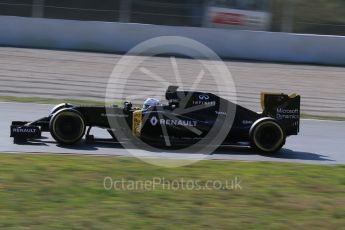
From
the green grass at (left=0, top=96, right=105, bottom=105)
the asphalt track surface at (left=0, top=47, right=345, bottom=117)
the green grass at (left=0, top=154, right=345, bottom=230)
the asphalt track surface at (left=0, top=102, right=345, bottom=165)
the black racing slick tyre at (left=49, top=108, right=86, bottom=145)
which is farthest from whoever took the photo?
the asphalt track surface at (left=0, top=47, right=345, bottom=117)

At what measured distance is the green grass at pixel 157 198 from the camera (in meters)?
5.44

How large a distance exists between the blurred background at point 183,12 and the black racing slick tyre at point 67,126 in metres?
15.0

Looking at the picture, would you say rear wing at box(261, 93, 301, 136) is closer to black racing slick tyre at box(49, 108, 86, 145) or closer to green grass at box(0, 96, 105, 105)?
black racing slick tyre at box(49, 108, 86, 145)

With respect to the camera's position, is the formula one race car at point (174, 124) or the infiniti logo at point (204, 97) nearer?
the formula one race car at point (174, 124)

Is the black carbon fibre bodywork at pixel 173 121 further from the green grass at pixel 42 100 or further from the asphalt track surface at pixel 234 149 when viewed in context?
the green grass at pixel 42 100

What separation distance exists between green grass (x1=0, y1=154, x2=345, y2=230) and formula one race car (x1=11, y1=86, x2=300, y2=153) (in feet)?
2.82

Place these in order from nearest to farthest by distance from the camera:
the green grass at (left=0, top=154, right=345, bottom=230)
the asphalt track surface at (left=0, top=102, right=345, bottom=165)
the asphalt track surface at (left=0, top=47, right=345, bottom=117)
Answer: the green grass at (left=0, top=154, right=345, bottom=230) → the asphalt track surface at (left=0, top=102, right=345, bottom=165) → the asphalt track surface at (left=0, top=47, right=345, bottom=117)

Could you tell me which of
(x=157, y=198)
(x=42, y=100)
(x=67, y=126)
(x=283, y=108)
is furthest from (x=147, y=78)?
(x=157, y=198)

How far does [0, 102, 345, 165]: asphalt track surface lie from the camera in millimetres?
8383

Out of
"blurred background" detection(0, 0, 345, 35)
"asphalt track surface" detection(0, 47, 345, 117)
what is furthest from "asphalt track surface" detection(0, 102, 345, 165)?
"blurred background" detection(0, 0, 345, 35)

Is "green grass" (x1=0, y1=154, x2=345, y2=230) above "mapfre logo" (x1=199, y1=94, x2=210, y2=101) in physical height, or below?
below

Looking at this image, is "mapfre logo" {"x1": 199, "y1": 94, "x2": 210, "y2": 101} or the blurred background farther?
the blurred background

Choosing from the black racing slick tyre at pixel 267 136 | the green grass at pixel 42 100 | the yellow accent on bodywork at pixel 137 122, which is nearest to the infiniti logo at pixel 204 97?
the black racing slick tyre at pixel 267 136

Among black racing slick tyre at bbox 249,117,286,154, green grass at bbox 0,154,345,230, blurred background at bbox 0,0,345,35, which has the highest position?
blurred background at bbox 0,0,345,35
